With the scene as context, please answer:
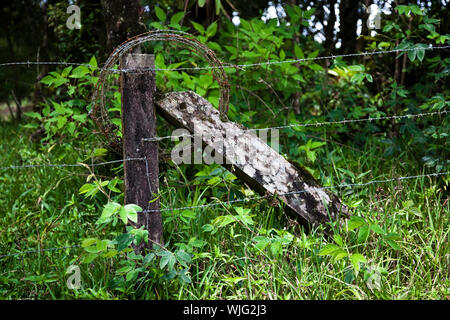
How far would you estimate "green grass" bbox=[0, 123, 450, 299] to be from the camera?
2094mm

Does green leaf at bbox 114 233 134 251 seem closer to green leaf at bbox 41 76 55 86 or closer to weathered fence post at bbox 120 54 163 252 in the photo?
weathered fence post at bbox 120 54 163 252

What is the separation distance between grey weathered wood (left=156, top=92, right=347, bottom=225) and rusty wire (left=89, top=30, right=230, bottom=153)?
11 centimetres

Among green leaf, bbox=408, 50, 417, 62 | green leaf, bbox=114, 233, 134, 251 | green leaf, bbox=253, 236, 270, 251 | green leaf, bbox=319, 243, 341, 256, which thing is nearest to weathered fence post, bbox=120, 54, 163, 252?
green leaf, bbox=114, 233, 134, 251

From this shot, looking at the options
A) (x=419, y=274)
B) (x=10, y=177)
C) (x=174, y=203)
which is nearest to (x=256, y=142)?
(x=174, y=203)

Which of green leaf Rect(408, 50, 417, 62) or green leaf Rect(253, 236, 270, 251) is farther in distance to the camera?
green leaf Rect(408, 50, 417, 62)

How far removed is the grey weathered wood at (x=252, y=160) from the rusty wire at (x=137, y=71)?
0.11 m

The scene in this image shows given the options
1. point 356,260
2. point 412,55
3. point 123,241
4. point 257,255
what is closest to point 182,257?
point 123,241

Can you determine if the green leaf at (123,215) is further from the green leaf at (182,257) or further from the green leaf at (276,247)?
the green leaf at (276,247)

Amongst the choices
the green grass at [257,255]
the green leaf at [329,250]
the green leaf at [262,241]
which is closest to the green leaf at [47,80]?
the green grass at [257,255]

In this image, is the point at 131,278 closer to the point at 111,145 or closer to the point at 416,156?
the point at 111,145

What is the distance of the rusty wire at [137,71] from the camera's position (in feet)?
6.84

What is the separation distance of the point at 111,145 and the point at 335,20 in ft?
11.5

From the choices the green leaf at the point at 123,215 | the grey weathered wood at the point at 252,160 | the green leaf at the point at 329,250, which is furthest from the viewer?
the grey weathered wood at the point at 252,160

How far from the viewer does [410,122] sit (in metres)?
3.40
